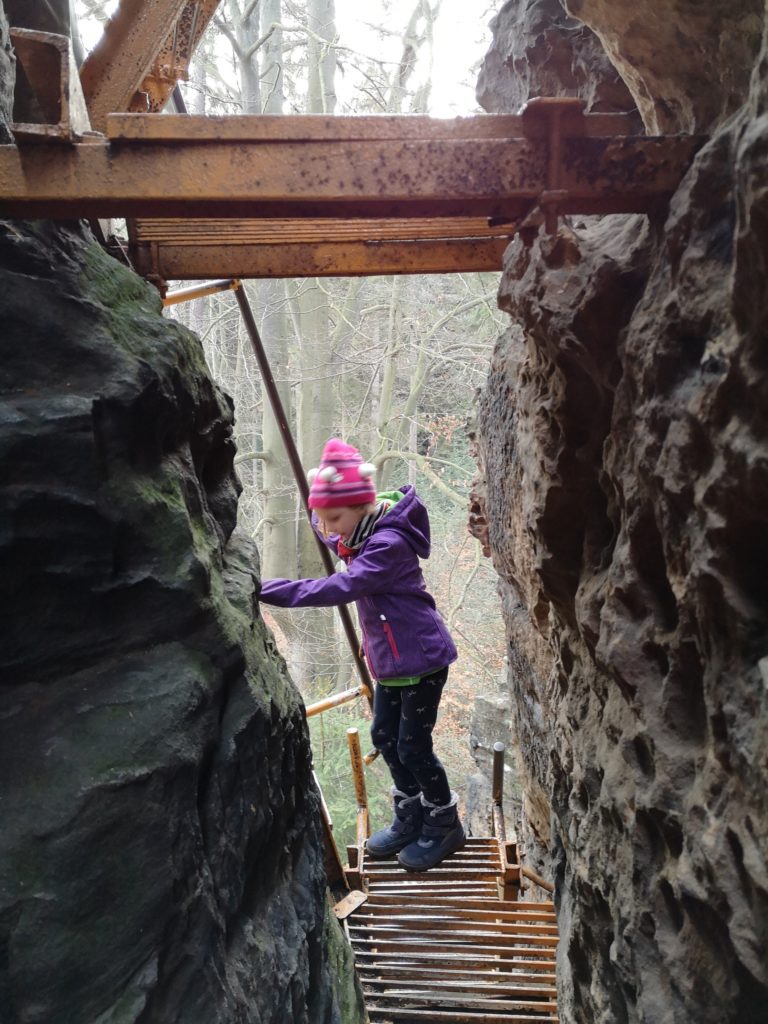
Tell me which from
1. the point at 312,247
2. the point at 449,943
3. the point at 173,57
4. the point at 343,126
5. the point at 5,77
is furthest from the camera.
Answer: the point at 449,943

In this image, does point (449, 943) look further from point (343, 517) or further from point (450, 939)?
point (343, 517)

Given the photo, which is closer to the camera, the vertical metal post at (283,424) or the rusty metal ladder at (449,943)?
the rusty metal ladder at (449,943)

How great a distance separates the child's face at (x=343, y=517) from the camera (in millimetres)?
3643

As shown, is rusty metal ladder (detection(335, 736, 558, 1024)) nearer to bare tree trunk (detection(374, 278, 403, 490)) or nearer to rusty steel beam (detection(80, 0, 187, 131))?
rusty steel beam (detection(80, 0, 187, 131))

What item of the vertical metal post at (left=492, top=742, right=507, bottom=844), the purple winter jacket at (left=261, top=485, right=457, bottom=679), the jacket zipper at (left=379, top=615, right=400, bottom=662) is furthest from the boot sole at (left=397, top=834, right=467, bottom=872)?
the jacket zipper at (left=379, top=615, right=400, bottom=662)

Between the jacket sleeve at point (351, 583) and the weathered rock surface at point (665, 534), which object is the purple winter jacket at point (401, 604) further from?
the weathered rock surface at point (665, 534)

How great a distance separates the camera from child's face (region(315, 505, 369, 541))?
364 cm

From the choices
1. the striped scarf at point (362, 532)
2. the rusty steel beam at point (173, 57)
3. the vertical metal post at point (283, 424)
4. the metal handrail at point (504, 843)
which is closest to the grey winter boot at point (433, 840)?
the metal handrail at point (504, 843)

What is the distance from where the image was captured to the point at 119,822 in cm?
182

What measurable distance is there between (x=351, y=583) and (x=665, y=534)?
5.54ft

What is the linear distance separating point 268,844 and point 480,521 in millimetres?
3990

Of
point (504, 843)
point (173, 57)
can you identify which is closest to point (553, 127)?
point (173, 57)

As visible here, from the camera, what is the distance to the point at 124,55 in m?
2.91

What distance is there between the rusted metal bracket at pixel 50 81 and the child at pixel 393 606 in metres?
1.94
